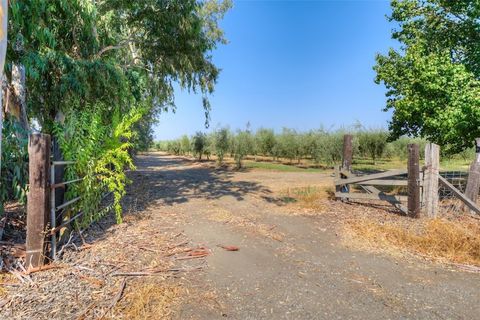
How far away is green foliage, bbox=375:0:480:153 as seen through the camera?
333 inches

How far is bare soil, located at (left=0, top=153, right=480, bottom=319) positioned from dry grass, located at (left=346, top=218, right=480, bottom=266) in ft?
1.48

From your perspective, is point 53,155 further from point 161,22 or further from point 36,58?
point 161,22

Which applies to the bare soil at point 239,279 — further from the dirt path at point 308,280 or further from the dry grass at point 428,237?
the dry grass at point 428,237

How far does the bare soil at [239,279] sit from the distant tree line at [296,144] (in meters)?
17.0

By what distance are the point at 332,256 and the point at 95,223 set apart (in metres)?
5.02

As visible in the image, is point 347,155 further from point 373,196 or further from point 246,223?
point 246,223

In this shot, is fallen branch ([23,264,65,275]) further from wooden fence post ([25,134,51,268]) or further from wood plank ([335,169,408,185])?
wood plank ([335,169,408,185])

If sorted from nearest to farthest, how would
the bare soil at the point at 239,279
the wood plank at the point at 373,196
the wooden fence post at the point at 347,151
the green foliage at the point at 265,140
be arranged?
the bare soil at the point at 239,279, the wood plank at the point at 373,196, the wooden fence post at the point at 347,151, the green foliage at the point at 265,140

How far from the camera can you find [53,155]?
4719 millimetres

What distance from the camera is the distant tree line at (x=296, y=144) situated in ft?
78.3

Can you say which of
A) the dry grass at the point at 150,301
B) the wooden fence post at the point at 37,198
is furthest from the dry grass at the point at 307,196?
the wooden fence post at the point at 37,198

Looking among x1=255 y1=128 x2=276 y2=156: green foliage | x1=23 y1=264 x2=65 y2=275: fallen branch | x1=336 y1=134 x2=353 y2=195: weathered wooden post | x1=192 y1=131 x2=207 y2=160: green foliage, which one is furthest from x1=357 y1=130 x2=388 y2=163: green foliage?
x1=23 y1=264 x2=65 y2=275: fallen branch

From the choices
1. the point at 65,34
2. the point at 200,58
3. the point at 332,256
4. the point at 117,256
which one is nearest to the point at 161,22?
the point at 200,58

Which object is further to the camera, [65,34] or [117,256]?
[65,34]
